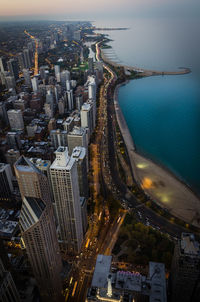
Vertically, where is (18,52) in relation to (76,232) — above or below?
above

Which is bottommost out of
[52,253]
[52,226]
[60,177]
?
[52,253]

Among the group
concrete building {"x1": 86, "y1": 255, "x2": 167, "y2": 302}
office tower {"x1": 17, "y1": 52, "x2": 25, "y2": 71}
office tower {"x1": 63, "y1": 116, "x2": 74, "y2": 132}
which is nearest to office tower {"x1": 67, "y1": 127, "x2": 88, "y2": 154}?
office tower {"x1": 63, "y1": 116, "x2": 74, "y2": 132}

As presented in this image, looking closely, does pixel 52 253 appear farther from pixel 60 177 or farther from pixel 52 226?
pixel 60 177

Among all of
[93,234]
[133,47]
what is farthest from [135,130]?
[133,47]

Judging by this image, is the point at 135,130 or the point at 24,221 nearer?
the point at 24,221

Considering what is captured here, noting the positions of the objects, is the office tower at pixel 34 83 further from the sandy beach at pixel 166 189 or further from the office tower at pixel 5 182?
the office tower at pixel 5 182

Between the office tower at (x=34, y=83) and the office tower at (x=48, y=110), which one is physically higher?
the office tower at (x=34, y=83)

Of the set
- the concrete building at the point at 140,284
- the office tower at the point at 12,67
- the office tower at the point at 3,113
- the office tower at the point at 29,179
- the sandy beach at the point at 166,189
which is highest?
the office tower at the point at 29,179

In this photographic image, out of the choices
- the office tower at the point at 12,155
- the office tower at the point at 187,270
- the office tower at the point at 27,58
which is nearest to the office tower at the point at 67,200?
the office tower at the point at 187,270
